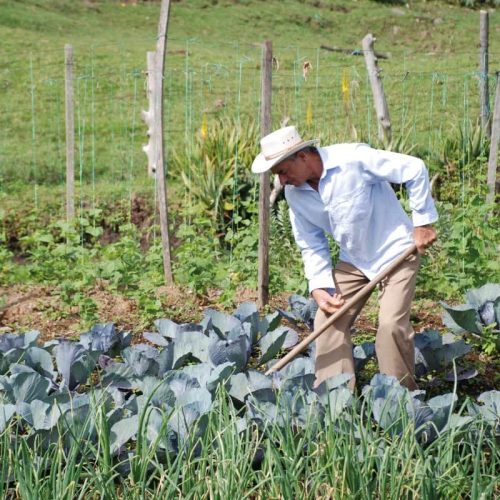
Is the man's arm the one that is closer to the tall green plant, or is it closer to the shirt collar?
the shirt collar

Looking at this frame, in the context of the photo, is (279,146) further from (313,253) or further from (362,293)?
(362,293)

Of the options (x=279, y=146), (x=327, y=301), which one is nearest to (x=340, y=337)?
(x=327, y=301)

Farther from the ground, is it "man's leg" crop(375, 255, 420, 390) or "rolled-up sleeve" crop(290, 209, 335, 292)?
"rolled-up sleeve" crop(290, 209, 335, 292)

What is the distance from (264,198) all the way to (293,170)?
1977 millimetres

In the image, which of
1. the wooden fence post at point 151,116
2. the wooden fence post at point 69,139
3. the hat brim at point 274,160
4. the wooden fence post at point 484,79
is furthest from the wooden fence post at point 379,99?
the hat brim at point 274,160

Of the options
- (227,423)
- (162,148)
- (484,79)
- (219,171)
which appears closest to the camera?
(227,423)

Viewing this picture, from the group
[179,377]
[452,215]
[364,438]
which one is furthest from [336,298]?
[452,215]

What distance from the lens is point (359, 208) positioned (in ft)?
13.1

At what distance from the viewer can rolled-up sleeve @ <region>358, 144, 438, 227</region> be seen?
12.8ft

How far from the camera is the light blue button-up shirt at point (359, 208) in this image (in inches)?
154

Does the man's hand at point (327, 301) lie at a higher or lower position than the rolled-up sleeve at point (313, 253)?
lower

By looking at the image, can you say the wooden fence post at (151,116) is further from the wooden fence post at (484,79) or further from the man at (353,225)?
the man at (353,225)

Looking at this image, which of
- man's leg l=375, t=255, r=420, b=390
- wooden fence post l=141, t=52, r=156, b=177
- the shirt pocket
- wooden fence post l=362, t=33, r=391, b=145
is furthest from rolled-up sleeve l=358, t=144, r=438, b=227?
wooden fence post l=141, t=52, r=156, b=177

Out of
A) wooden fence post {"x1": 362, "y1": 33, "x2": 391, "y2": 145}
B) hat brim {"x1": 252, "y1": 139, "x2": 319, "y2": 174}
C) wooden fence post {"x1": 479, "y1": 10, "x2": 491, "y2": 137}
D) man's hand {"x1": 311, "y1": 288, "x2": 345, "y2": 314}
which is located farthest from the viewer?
wooden fence post {"x1": 362, "y1": 33, "x2": 391, "y2": 145}
